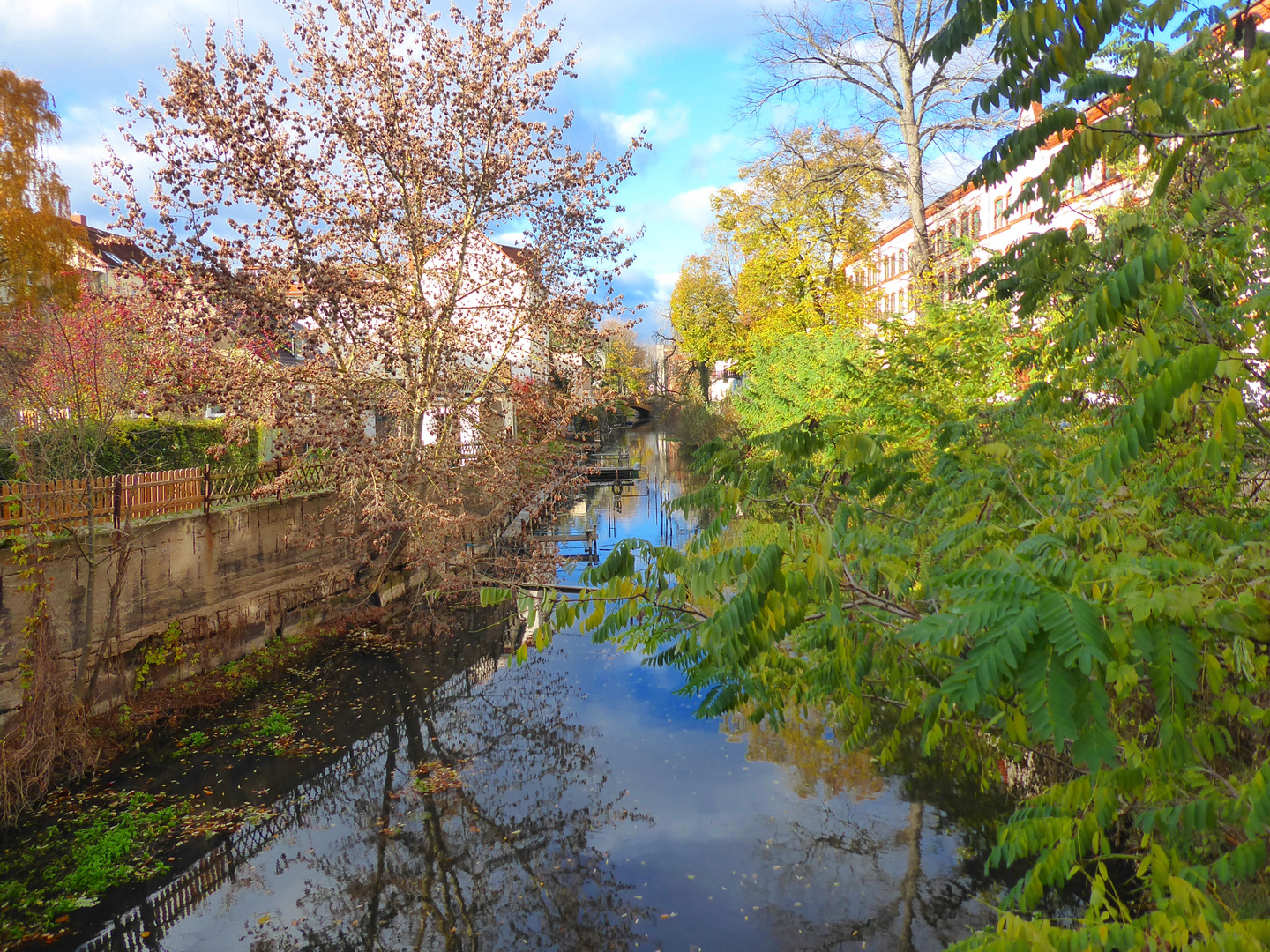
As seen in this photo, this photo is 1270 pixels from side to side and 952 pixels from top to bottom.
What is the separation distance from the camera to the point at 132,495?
38.5ft

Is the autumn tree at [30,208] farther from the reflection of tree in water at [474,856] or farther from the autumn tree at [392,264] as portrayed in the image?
the reflection of tree in water at [474,856]

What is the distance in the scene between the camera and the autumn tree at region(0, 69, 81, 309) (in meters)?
18.4

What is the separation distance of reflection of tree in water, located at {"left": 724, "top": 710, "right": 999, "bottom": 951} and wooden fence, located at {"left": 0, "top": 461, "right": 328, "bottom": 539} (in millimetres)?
9566

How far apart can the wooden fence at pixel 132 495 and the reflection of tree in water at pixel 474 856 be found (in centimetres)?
492

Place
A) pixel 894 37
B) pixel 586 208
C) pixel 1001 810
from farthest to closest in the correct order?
pixel 894 37 < pixel 586 208 < pixel 1001 810

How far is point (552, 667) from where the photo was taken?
587 inches

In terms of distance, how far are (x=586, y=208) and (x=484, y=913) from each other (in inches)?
532

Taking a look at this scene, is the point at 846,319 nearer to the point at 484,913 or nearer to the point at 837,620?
the point at 484,913

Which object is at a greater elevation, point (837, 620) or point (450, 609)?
point (837, 620)

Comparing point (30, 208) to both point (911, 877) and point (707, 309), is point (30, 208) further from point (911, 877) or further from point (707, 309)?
point (707, 309)

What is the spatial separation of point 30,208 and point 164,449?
8210 mm

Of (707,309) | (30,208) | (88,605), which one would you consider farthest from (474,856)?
(707,309)

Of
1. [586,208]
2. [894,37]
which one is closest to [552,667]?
[586,208]

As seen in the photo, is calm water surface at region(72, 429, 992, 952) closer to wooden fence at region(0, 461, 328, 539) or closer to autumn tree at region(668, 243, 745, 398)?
wooden fence at region(0, 461, 328, 539)
